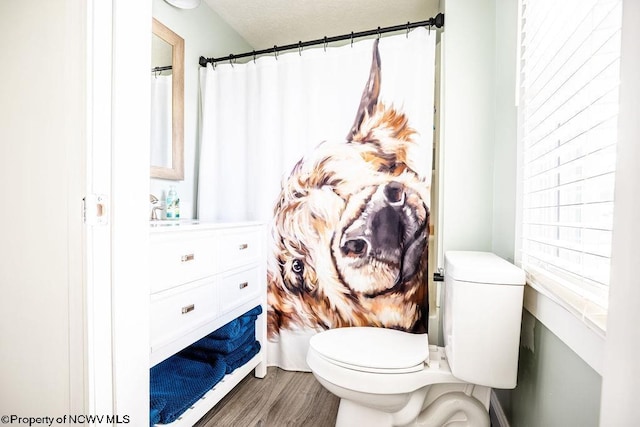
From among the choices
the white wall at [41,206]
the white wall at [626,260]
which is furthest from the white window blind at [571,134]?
the white wall at [41,206]

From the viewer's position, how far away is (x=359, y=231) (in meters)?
1.83

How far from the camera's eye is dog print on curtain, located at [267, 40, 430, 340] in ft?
5.82

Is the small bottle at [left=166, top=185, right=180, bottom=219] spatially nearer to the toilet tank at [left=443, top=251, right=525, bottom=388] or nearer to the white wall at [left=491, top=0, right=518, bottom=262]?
the toilet tank at [left=443, top=251, right=525, bottom=388]

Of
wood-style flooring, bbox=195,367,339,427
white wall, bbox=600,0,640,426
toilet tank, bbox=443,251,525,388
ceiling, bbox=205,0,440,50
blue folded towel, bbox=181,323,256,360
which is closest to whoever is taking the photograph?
white wall, bbox=600,0,640,426

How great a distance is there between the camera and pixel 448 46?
163cm

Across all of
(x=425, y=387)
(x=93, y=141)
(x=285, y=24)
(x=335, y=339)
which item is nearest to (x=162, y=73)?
(x=285, y=24)

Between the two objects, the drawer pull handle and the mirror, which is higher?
the mirror

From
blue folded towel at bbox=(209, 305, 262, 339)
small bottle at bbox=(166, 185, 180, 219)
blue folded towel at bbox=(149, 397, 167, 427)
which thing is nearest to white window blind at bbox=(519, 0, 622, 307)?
blue folded towel at bbox=(209, 305, 262, 339)

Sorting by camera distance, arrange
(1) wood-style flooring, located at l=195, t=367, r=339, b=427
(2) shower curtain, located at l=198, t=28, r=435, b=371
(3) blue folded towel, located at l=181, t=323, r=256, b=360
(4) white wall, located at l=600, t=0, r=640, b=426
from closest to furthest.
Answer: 1. (4) white wall, located at l=600, t=0, r=640, b=426
2. (1) wood-style flooring, located at l=195, t=367, r=339, b=427
3. (3) blue folded towel, located at l=181, t=323, r=256, b=360
4. (2) shower curtain, located at l=198, t=28, r=435, b=371

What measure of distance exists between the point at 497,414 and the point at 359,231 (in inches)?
41.8

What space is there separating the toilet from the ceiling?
1774 mm

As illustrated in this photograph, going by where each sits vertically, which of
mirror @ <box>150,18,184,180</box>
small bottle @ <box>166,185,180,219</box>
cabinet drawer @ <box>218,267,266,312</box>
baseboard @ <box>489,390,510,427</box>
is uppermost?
mirror @ <box>150,18,184,180</box>

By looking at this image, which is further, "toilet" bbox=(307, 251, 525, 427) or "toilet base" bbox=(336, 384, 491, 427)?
"toilet base" bbox=(336, 384, 491, 427)

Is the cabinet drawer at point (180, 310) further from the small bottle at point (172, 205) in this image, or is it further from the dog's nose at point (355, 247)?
the dog's nose at point (355, 247)
